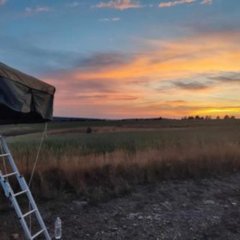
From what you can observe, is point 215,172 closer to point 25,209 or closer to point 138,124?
point 25,209

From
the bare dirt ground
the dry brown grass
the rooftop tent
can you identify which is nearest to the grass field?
the dry brown grass

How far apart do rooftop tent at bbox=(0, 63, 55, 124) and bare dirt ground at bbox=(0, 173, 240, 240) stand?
1818 mm

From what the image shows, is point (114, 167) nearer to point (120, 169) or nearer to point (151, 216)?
point (120, 169)

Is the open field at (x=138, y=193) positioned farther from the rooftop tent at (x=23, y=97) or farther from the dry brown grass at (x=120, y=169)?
the rooftop tent at (x=23, y=97)

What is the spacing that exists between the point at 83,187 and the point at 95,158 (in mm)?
2245

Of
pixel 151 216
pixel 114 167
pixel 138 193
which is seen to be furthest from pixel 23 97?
pixel 114 167

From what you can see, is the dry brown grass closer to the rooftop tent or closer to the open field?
the open field

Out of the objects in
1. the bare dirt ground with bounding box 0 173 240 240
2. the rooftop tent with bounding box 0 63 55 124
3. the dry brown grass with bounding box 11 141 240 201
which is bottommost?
the bare dirt ground with bounding box 0 173 240 240

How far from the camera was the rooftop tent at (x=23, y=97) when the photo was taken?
560 cm

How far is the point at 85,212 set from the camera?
821 centimetres

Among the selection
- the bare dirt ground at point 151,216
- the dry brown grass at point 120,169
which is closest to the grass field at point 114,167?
the dry brown grass at point 120,169

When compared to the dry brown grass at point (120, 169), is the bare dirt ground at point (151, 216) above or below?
below

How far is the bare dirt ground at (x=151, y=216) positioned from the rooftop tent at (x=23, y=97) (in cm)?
182

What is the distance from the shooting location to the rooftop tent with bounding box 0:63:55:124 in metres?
5.60
